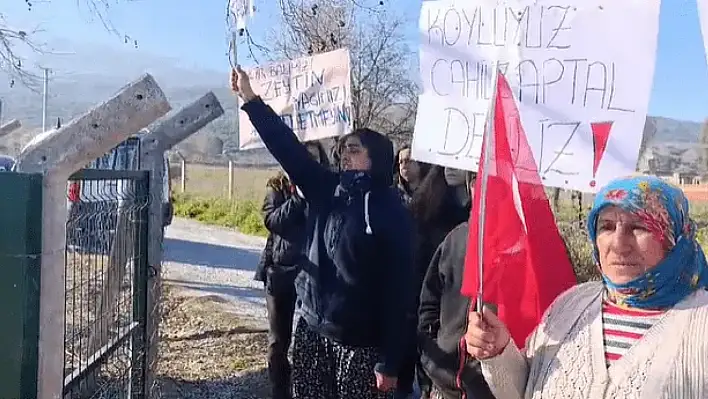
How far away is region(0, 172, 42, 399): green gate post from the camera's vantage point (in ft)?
7.72

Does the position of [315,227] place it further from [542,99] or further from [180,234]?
[180,234]

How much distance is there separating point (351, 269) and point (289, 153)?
22.5 inches

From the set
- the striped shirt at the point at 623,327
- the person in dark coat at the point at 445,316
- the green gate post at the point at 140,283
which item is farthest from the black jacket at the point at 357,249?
the striped shirt at the point at 623,327

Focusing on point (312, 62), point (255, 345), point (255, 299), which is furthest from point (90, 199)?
point (255, 299)

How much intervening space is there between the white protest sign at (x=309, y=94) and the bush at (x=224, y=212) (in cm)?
1565

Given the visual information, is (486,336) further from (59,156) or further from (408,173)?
(408,173)

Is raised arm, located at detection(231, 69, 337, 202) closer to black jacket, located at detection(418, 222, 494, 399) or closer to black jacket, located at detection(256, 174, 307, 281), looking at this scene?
black jacket, located at detection(418, 222, 494, 399)

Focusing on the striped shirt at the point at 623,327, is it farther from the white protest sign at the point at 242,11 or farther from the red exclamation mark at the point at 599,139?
the white protest sign at the point at 242,11

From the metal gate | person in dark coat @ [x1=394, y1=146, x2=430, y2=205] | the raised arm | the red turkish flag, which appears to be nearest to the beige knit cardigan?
the red turkish flag

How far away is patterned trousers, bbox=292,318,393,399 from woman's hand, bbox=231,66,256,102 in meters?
1.04

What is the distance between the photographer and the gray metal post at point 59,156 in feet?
7.66

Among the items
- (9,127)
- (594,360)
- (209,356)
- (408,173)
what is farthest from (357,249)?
(9,127)

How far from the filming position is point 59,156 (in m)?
2.35

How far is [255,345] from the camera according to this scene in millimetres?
7133
